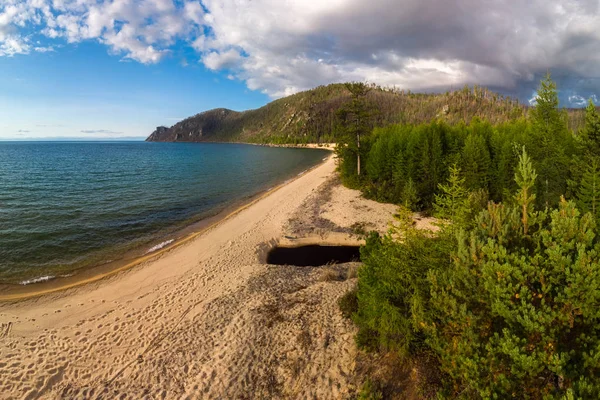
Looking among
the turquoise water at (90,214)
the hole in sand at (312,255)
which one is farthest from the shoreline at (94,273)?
the hole in sand at (312,255)

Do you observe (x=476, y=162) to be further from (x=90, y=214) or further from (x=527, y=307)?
(x=90, y=214)

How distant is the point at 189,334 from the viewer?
1327cm

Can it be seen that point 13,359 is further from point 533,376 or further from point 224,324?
point 533,376

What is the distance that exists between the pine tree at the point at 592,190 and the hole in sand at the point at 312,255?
14.0 meters

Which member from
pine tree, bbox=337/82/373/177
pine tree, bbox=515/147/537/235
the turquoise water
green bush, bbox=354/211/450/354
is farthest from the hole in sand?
pine tree, bbox=337/82/373/177

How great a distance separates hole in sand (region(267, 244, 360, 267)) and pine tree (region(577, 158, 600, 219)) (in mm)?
13971

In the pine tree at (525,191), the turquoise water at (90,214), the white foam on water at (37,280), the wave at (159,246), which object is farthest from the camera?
the wave at (159,246)

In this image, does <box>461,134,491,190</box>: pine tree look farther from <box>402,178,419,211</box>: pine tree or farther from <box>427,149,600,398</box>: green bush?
<box>427,149,600,398</box>: green bush

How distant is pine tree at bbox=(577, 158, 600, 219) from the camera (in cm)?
1630

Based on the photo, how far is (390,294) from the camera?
9844 mm

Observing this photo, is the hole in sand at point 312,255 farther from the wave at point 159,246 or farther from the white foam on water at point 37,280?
the white foam on water at point 37,280

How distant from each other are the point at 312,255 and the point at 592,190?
703 inches

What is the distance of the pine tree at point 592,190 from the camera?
1630 centimetres

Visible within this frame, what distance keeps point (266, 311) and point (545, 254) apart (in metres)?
11.6
